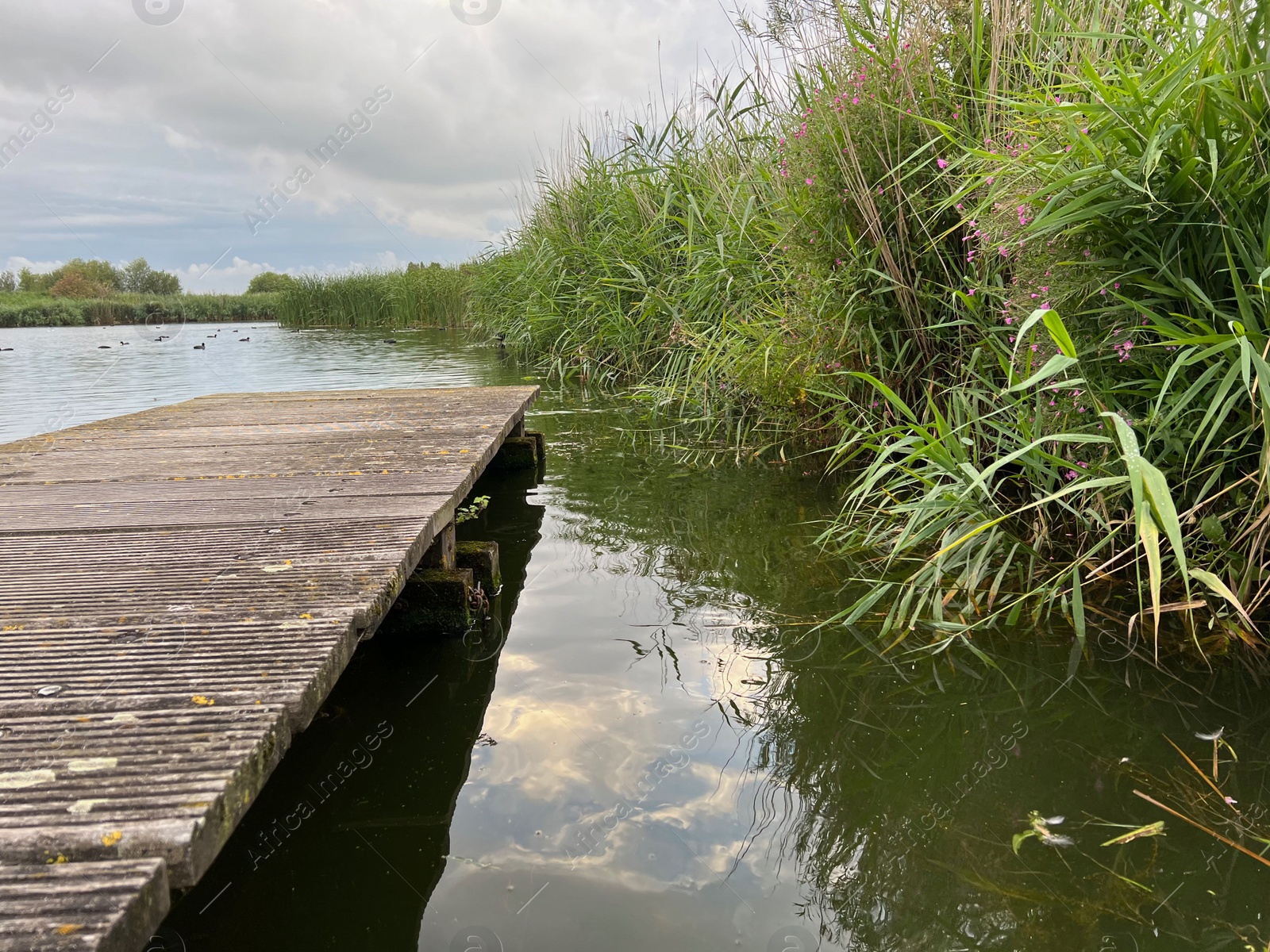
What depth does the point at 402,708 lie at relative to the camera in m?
2.24

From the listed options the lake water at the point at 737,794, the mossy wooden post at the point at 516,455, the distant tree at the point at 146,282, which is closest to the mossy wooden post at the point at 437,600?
the lake water at the point at 737,794

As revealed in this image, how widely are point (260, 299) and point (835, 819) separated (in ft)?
136

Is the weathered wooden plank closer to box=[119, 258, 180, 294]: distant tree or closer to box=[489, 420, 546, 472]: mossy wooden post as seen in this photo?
box=[489, 420, 546, 472]: mossy wooden post

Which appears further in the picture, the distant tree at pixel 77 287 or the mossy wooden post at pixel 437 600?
the distant tree at pixel 77 287

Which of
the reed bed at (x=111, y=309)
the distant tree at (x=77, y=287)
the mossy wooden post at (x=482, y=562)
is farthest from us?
the distant tree at (x=77, y=287)

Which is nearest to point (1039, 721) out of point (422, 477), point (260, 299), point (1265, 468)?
point (1265, 468)

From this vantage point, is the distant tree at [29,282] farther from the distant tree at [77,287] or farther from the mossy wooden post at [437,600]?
the mossy wooden post at [437,600]

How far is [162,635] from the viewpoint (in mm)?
1549

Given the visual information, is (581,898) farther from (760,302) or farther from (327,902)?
(760,302)

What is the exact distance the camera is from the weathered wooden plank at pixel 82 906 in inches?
32.7

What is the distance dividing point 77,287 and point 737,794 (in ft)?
160

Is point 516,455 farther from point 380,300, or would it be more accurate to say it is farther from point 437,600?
point 380,300

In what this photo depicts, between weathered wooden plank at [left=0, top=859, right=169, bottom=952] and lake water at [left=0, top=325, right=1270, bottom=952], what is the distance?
24.3 inches

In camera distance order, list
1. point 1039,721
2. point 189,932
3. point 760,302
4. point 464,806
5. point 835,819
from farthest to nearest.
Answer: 1. point 760,302
2. point 1039,721
3. point 464,806
4. point 835,819
5. point 189,932
